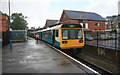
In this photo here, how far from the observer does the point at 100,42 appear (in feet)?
41.6

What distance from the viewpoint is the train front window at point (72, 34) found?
1071cm

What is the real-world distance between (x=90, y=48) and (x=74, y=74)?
31.9ft

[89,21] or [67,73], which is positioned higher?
[89,21]

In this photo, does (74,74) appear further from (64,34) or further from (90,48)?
(90,48)

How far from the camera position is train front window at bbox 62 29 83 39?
10.7 m

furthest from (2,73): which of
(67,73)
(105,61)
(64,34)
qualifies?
(105,61)

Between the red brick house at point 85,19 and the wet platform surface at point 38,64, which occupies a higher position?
the red brick house at point 85,19

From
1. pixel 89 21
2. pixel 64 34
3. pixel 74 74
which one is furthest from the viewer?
pixel 89 21

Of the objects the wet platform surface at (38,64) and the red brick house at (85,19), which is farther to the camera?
the red brick house at (85,19)

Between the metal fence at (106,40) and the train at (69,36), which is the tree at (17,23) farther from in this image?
the train at (69,36)

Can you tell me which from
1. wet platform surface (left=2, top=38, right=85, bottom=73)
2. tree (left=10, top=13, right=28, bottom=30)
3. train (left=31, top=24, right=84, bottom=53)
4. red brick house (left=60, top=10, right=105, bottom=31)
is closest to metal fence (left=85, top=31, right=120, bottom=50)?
train (left=31, top=24, right=84, bottom=53)

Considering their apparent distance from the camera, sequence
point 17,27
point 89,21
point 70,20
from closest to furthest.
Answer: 1. point 70,20
2. point 89,21
3. point 17,27

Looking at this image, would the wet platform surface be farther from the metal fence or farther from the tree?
the tree

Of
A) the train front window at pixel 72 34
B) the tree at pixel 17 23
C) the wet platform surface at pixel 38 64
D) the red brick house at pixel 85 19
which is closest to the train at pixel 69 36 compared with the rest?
the train front window at pixel 72 34
